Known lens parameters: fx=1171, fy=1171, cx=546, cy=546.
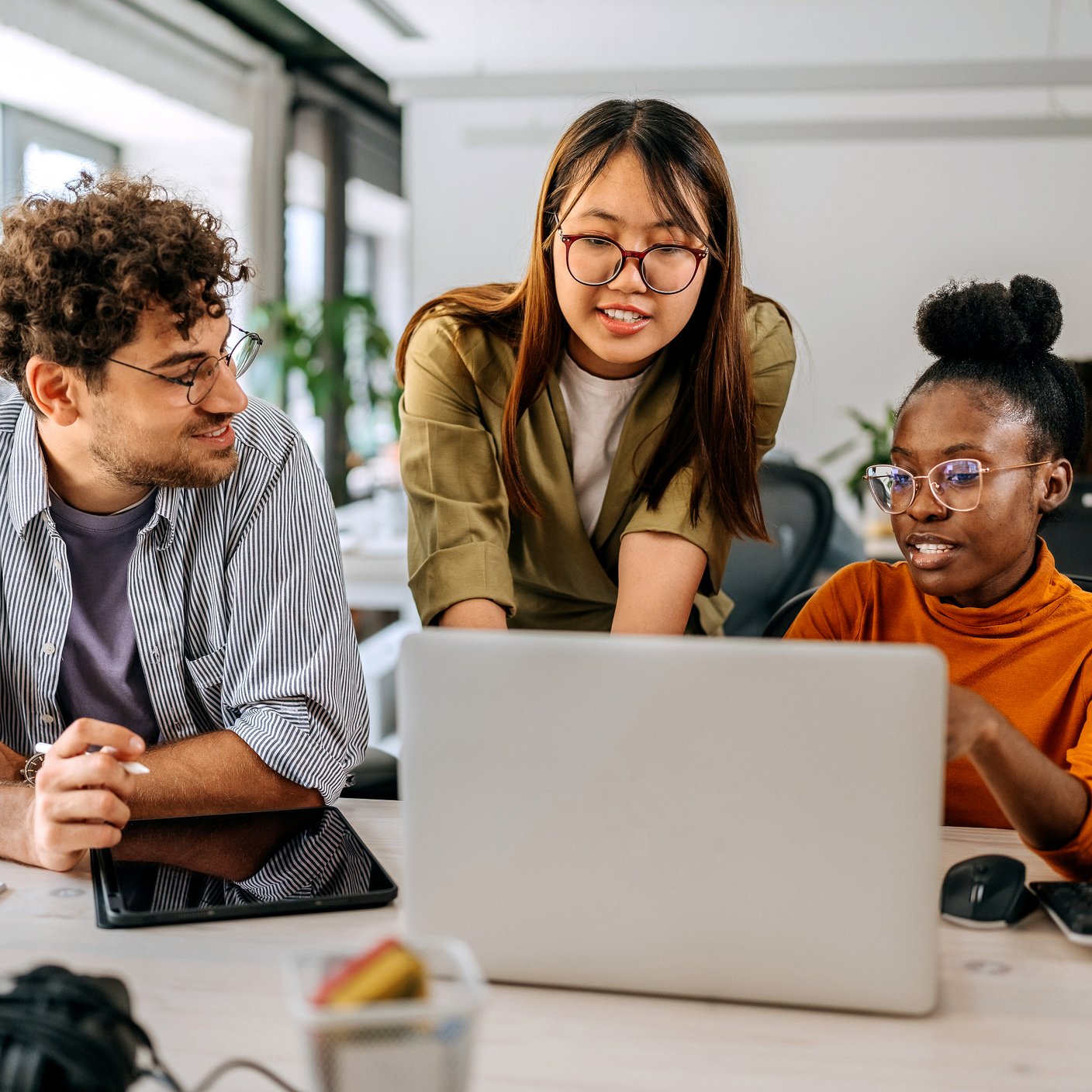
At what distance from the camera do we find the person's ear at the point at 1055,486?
143 centimetres

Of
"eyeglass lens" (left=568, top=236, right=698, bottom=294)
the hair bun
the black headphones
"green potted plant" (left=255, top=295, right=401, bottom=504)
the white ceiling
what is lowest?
the black headphones

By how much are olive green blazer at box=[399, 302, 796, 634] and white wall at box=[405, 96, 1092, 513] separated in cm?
395

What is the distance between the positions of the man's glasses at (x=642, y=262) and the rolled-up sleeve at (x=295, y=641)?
0.44 metres

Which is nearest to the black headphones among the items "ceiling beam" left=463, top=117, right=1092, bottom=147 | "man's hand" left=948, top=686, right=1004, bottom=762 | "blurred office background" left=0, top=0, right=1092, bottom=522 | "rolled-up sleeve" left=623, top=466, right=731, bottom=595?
"man's hand" left=948, top=686, right=1004, bottom=762

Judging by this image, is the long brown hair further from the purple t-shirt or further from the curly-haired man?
the purple t-shirt

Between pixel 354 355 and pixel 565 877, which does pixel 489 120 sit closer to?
pixel 354 355

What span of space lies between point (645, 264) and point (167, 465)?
0.62 meters

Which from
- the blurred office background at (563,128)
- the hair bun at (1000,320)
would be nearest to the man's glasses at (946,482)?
the hair bun at (1000,320)

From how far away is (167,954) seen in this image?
92 centimetres

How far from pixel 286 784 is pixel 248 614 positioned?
0.77 ft

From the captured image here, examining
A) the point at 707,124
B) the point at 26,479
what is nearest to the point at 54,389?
the point at 26,479

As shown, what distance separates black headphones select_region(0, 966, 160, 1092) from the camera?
616 millimetres

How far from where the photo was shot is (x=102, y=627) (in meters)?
1.45

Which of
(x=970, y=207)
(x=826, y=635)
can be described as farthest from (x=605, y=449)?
(x=970, y=207)
